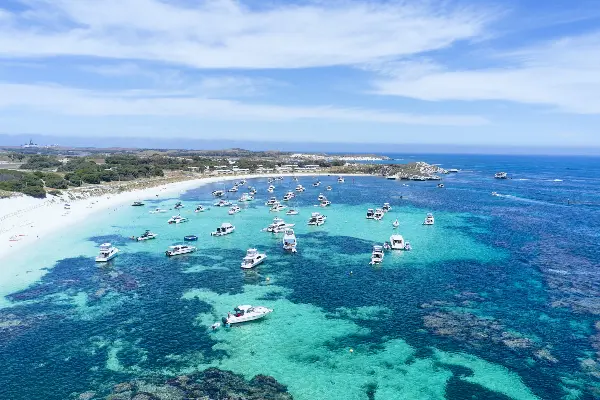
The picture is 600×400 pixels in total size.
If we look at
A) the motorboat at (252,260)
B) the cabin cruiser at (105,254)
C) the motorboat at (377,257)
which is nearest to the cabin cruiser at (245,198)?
the cabin cruiser at (105,254)

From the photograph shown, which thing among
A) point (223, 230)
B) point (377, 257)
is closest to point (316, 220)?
point (223, 230)

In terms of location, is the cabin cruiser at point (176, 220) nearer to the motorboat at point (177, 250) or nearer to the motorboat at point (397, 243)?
the motorboat at point (177, 250)

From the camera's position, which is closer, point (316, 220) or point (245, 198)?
point (316, 220)

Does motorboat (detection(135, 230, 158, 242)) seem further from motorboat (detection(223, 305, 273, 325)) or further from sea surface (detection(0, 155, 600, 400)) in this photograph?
motorboat (detection(223, 305, 273, 325))

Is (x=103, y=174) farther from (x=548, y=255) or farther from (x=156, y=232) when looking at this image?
(x=548, y=255)

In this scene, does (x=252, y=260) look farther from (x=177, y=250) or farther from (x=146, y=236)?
(x=146, y=236)

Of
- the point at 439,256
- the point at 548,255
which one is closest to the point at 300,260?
the point at 439,256
